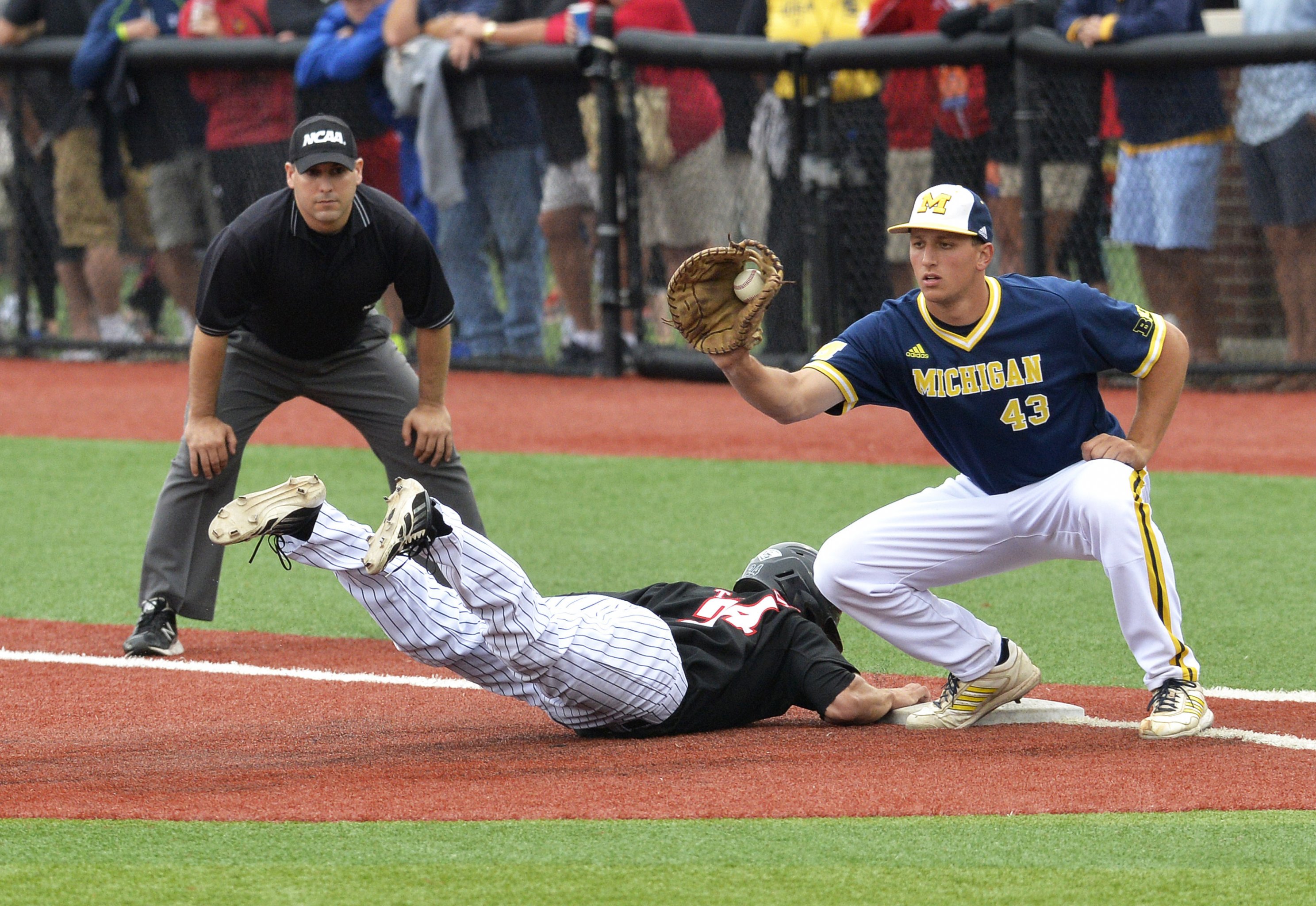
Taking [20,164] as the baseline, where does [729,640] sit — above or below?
below

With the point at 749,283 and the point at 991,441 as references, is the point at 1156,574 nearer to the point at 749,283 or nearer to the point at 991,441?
the point at 991,441

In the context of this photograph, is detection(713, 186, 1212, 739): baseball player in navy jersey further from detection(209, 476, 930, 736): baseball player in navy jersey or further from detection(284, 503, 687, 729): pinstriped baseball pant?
detection(284, 503, 687, 729): pinstriped baseball pant

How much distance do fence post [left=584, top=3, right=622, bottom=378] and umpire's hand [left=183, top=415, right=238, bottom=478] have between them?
5.81 metres

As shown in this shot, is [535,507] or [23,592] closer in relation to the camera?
[23,592]

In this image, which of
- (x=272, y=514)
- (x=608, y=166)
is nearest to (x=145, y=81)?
(x=608, y=166)

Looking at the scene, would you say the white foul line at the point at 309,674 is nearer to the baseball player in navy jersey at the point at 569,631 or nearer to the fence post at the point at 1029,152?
the baseball player in navy jersey at the point at 569,631

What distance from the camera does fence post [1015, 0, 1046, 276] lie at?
10125mm

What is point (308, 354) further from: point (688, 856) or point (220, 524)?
point (688, 856)

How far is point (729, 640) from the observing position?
4.75 m

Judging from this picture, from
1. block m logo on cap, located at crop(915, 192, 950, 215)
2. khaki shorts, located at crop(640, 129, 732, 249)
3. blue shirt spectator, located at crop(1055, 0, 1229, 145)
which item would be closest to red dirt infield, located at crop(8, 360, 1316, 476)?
khaki shorts, located at crop(640, 129, 732, 249)

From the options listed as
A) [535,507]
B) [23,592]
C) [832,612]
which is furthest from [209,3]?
[832,612]

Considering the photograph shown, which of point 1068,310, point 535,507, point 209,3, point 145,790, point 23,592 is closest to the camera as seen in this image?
point 145,790

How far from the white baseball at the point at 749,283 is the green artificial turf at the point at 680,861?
52.7 inches

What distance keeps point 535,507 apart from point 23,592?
2333mm
